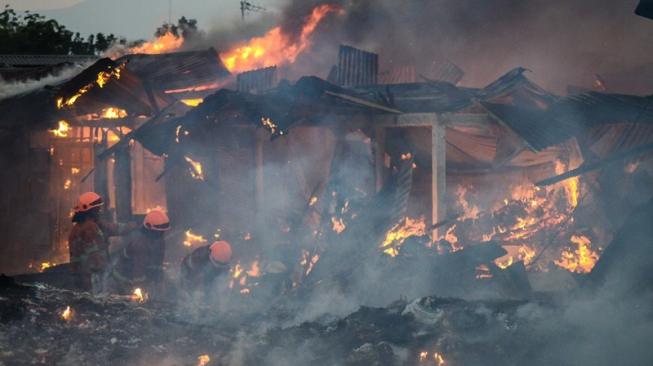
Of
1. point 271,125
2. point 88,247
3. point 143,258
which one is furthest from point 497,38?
point 88,247

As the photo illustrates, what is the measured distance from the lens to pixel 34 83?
15.8 m

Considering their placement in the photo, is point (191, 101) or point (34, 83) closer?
point (191, 101)

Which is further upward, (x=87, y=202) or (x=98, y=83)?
(x=98, y=83)

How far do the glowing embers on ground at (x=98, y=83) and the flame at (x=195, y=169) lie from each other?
6.95 feet

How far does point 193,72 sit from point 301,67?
9.45 metres

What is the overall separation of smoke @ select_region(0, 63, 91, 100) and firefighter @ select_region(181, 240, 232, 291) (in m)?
8.62

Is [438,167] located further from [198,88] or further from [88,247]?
[198,88]

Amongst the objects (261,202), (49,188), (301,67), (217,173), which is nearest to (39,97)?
(49,188)

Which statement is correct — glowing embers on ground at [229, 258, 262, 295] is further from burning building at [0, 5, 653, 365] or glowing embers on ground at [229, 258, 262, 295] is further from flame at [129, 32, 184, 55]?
flame at [129, 32, 184, 55]

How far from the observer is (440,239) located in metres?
10.6

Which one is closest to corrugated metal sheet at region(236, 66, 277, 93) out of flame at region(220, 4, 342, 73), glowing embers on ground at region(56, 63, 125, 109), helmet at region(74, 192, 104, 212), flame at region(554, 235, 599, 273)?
glowing embers on ground at region(56, 63, 125, 109)

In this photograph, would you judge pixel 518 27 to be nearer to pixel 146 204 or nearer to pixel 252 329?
pixel 146 204

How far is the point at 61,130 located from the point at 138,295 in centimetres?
838

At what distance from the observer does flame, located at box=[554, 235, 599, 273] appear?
10.4 meters
